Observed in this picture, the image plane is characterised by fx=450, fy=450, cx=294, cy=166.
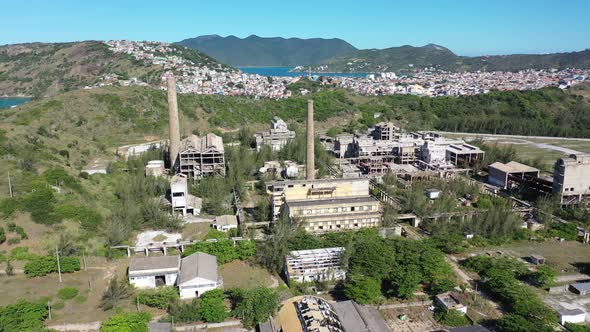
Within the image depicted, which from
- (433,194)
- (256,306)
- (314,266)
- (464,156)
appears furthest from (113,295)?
(464,156)

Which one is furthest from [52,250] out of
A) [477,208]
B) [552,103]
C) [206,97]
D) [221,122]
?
[552,103]

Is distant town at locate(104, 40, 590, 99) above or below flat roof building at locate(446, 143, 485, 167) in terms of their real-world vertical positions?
above

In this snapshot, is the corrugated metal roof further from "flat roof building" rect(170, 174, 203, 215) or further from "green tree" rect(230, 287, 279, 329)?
"flat roof building" rect(170, 174, 203, 215)

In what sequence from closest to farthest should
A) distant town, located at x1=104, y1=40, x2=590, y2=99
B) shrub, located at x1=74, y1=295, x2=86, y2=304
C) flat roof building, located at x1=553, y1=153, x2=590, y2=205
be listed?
shrub, located at x1=74, y1=295, x2=86, y2=304 → flat roof building, located at x1=553, y1=153, x2=590, y2=205 → distant town, located at x1=104, y1=40, x2=590, y2=99

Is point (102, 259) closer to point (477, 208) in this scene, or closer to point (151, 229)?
point (151, 229)

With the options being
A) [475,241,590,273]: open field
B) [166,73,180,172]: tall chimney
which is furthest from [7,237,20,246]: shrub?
[475,241,590,273]: open field

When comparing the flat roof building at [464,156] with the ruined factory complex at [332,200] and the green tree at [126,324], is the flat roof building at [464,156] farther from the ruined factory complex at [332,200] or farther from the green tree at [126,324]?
the green tree at [126,324]

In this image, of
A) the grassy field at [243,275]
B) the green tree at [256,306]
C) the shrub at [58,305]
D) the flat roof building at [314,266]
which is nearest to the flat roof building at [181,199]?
the grassy field at [243,275]
